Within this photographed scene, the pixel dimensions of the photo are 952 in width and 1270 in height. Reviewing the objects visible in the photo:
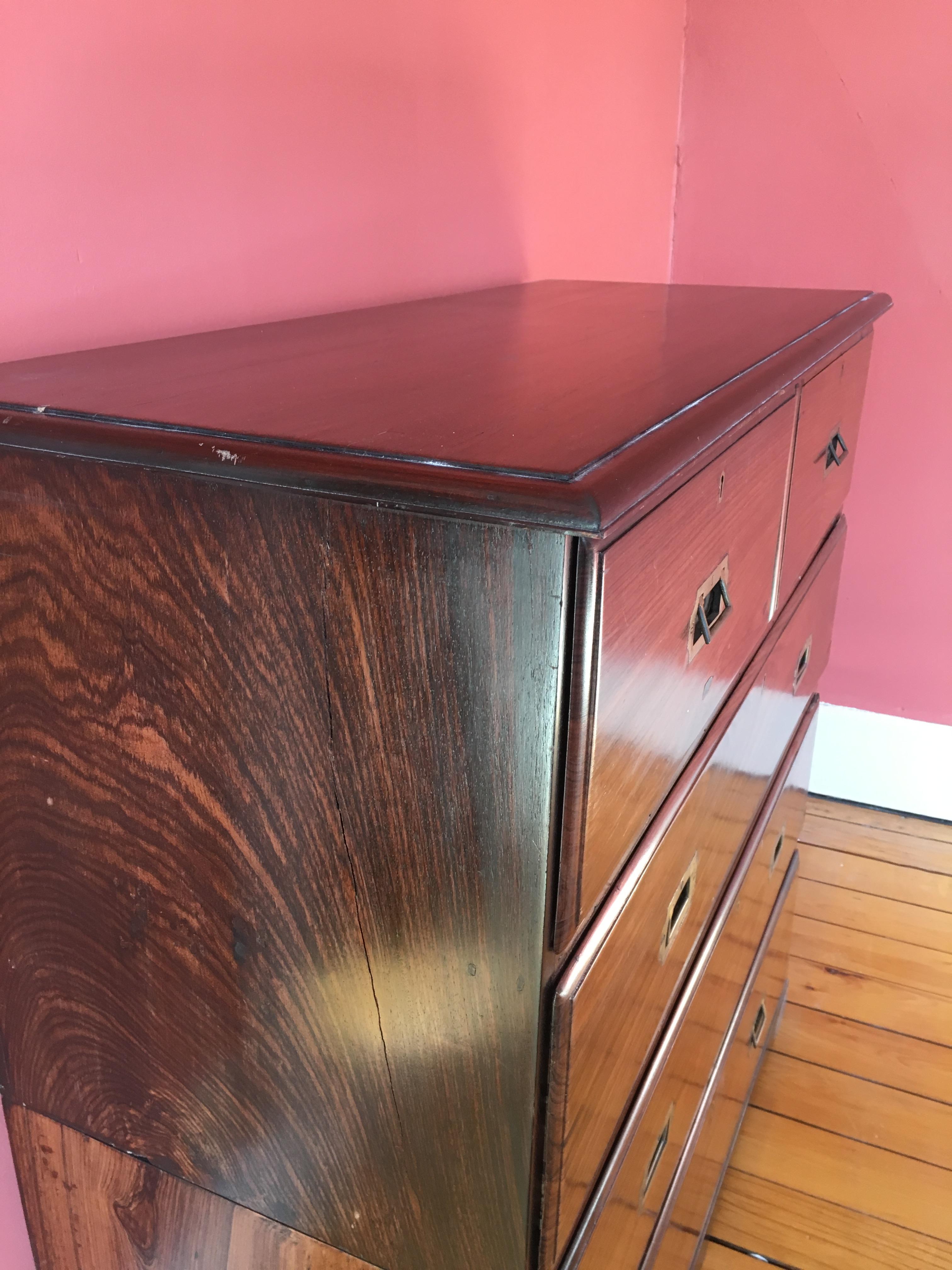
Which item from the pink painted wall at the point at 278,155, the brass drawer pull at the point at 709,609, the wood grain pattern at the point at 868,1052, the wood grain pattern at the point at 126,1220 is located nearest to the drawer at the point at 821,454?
the brass drawer pull at the point at 709,609

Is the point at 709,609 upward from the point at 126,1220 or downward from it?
upward

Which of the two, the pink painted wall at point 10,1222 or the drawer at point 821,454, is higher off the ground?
the drawer at point 821,454

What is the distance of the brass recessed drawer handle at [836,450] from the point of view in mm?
1230

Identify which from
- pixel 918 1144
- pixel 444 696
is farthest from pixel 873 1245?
pixel 444 696

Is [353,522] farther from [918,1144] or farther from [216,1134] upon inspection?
[918,1144]

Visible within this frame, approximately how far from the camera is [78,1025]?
2.54 feet

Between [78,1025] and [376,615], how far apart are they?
1.41 ft

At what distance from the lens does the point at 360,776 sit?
0.60m

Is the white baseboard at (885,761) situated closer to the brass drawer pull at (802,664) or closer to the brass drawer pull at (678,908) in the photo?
the brass drawer pull at (802,664)

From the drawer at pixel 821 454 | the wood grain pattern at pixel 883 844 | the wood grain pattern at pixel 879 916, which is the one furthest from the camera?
the wood grain pattern at pixel 883 844

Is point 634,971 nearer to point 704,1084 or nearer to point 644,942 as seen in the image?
point 644,942

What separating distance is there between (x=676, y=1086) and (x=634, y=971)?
0.29 meters

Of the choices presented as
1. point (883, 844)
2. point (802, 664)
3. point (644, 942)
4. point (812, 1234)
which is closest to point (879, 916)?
point (883, 844)

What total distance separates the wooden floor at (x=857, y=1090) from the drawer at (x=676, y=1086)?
34cm
